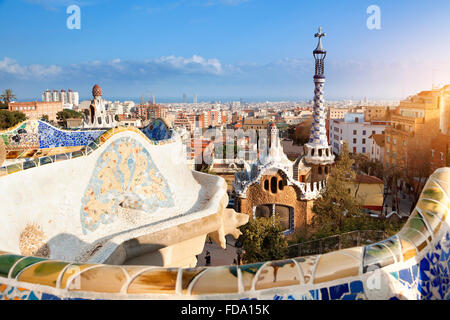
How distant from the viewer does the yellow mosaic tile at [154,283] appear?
5.61ft

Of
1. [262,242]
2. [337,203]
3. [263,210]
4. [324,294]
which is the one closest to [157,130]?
[262,242]

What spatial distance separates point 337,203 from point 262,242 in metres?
3.45

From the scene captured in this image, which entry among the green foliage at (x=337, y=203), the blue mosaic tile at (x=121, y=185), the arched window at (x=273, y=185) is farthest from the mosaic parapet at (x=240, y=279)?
the arched window at (x=273, y=185)

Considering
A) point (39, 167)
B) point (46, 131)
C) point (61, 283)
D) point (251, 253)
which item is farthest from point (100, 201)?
point (251, 253)

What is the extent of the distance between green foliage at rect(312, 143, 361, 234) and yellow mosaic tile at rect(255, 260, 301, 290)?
10830 millimetres

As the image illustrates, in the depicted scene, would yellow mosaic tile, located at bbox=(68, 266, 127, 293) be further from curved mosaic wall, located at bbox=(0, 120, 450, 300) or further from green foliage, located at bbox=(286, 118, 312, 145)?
green foliage, located at bbox=(286, 118, 312, 145)

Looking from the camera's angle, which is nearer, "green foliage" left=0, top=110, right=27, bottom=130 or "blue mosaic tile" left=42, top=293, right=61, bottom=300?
"blue mosaic tile" left=42, top=293, right=61, bottom=300

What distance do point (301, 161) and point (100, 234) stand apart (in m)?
11.9

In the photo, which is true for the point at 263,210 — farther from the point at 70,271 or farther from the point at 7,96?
the point at 7,96

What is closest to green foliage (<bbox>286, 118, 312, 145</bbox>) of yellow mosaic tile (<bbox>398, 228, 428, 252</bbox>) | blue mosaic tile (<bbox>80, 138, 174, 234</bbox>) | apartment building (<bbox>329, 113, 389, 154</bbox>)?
apartment building (<bbox>329, 113, 389, 154</bbox>)

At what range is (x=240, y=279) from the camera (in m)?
1.76

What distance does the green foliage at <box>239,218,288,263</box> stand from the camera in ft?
34.4

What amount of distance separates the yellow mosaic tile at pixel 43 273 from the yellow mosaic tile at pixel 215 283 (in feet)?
2.05

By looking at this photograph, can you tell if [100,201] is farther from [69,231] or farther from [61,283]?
[61,283]
